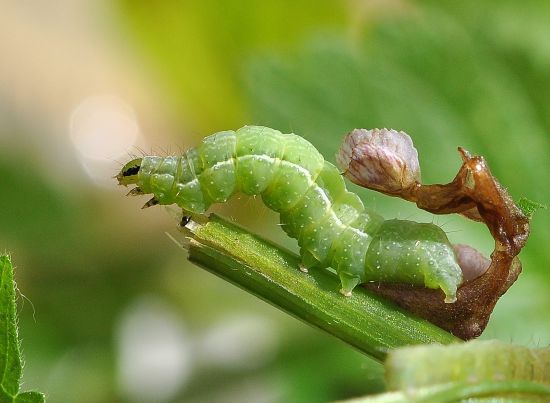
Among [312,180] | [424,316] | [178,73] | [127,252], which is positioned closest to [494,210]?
[424,316]

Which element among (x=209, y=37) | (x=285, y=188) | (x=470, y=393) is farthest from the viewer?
(x=209, y=37)

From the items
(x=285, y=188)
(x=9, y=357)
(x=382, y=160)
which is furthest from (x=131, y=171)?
(x=382, y=160)

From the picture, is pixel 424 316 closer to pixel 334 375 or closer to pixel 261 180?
pixel 261 180

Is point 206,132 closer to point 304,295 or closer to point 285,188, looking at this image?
point 285,188

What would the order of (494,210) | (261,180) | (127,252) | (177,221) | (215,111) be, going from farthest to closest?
(215,111)
(127,252)
(261,180)
(177,221)
(494,210)

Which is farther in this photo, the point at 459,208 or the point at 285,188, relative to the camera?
the point at 285,188

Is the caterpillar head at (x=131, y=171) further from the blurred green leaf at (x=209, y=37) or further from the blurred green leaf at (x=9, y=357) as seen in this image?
the blurred green leaf at (x=209, y=37)
